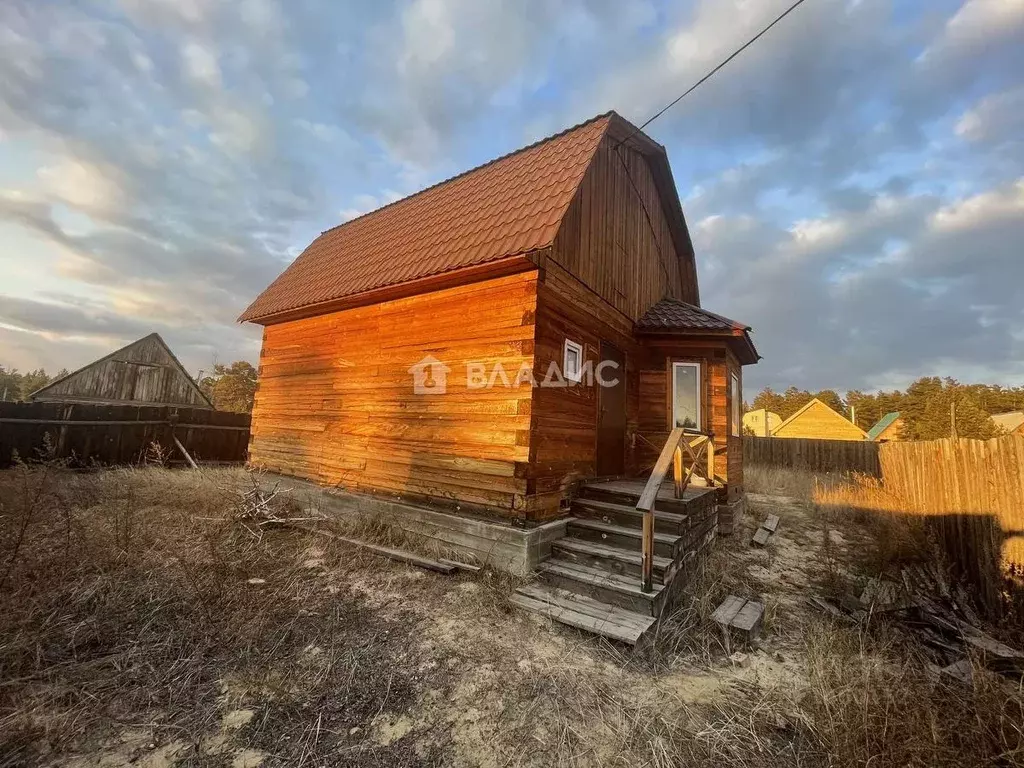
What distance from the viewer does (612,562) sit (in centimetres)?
502

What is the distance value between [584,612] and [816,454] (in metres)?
19.7

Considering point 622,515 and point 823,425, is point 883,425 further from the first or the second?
point 622,515

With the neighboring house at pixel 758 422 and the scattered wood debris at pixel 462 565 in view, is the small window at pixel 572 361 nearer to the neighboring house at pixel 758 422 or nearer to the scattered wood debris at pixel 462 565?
the scattered wood debris at pixel 462 565

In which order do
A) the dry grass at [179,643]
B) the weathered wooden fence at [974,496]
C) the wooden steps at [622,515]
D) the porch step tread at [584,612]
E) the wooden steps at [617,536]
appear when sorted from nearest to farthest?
the dry grass at [179,643] < the porch step tread at [584,612] < the wooden steps at [617,536] < the wooden steps at [622,515] < the weathered wooden fence at [974,496]

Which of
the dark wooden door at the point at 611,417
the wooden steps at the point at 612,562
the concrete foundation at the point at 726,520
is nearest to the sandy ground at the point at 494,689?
the wooden steps at the point at 612,562

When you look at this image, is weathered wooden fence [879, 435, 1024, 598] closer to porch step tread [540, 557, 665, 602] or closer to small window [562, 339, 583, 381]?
porch step tread [540, 557, 665, 602]

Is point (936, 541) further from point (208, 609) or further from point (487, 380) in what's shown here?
point (208, 609)

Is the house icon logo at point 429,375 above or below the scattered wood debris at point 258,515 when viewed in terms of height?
above

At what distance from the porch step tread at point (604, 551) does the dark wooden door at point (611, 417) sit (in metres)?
2.02

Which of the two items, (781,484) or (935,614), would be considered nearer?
(935,614)

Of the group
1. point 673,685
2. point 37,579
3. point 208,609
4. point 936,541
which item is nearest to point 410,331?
point 208,609

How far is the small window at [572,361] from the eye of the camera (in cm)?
635

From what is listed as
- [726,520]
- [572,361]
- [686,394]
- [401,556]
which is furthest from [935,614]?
[401,556]

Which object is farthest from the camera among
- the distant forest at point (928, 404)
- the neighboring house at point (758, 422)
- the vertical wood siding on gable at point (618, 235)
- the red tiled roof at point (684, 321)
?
the neighboring house at point (758, 422)
